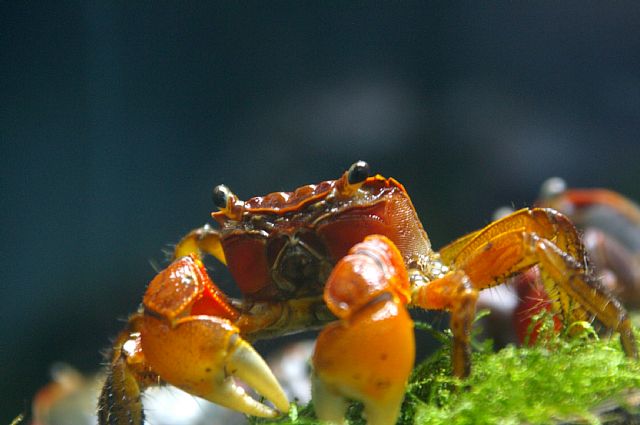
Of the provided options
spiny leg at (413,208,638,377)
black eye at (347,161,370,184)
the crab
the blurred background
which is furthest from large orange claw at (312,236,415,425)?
the blurred background

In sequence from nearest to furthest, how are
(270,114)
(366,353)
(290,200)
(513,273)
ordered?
(366,353) → (513,273) → (290,200) → (270,114)

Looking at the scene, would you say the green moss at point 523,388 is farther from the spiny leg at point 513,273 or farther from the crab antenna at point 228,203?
the crab antenna at point 228,203

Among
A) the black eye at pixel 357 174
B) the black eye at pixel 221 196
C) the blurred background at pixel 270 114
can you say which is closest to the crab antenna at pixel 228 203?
the black eye at pixel 221 196

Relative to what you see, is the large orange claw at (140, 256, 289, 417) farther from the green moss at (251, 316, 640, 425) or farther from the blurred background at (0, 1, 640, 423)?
the blurred background at (0, 1, 640, 423)

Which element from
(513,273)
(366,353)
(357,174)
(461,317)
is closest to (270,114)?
(357,174)

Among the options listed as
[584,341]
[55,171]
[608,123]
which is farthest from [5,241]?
[608,123]

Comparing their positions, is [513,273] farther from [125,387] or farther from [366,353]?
[125,387]
